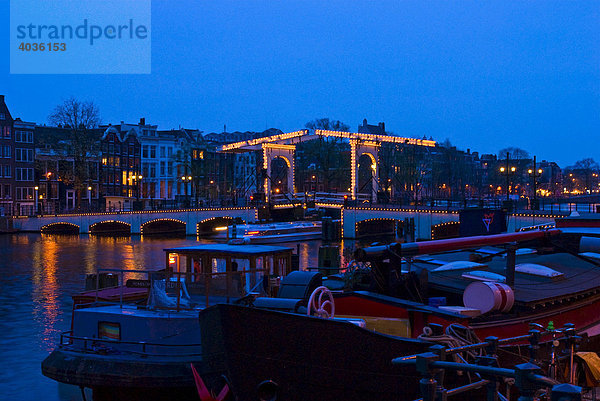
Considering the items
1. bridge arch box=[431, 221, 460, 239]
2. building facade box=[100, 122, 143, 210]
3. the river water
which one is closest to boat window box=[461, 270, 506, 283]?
the river water

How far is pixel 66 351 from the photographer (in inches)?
504

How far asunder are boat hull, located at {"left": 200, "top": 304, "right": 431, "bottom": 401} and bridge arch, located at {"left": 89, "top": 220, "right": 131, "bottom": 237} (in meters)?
50.6

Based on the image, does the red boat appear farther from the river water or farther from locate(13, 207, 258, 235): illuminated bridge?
locate(13, 207, 258, 235): illuminated bridge

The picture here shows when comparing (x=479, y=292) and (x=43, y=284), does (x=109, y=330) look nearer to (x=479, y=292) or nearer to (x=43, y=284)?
(x=479, y=292)

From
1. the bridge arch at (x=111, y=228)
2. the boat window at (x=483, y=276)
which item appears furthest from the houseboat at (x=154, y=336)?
the bridge arch at (x=111, y=228)

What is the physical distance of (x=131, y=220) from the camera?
5881cm

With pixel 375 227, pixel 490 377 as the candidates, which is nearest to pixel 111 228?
pixel 375 227

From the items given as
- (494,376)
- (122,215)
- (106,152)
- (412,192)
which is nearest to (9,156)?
(106,152)

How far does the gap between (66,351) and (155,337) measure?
1.88m

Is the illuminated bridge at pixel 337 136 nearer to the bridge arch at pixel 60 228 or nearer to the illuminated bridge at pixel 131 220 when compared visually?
the illuminated bridge at pixel 131 220

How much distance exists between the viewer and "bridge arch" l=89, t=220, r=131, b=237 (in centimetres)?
5878

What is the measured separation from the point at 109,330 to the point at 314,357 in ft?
18.8

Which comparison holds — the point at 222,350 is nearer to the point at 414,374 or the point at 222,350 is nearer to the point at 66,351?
the point at 414,374

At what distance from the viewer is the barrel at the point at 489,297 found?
1188 centimetres
